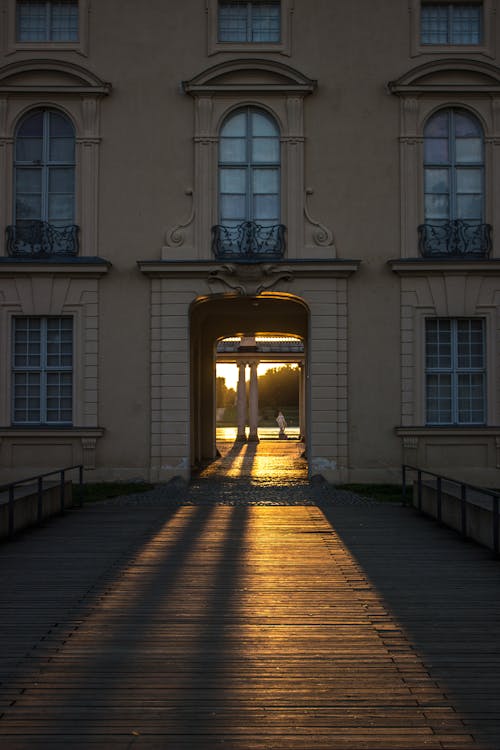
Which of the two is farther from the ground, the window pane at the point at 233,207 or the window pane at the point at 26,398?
the window pane at the point at 233,207

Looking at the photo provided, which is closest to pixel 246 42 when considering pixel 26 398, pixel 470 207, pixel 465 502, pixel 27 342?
pixel 470 207

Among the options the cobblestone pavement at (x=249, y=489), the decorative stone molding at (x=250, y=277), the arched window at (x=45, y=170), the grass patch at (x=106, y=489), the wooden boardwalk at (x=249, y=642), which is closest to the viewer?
the wooden boardwalk at (x=249, y=642)

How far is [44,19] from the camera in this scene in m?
21.1

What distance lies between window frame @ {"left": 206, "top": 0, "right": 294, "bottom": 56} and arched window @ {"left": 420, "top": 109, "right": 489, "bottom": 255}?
159 inches

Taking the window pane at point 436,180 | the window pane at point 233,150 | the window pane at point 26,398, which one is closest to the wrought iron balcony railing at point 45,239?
the window pane at point 26,398

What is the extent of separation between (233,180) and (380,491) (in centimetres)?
835

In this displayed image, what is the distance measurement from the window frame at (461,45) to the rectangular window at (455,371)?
6482 mm

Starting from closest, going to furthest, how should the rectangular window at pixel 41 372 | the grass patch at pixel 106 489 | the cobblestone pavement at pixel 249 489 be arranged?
1. the cobblestone pavement at pixel 249 489
2. the grass patch at pixel 106 489
3. the rectangular window at pixel 41 372

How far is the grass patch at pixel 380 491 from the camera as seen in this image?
1761cm

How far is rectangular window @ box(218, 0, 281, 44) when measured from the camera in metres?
21.2

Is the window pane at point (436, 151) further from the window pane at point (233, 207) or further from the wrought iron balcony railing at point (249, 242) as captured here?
the window pane at point (233, 207)

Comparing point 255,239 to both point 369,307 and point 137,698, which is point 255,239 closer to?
point 369,307

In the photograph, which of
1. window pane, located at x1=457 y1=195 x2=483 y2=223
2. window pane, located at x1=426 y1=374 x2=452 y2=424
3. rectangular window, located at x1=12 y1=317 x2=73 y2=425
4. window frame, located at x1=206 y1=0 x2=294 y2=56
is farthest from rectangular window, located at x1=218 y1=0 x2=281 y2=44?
window pane, located at x1=426 y1=374 x2=452 y2=424

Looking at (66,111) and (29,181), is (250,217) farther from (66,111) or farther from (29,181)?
(29,181)
